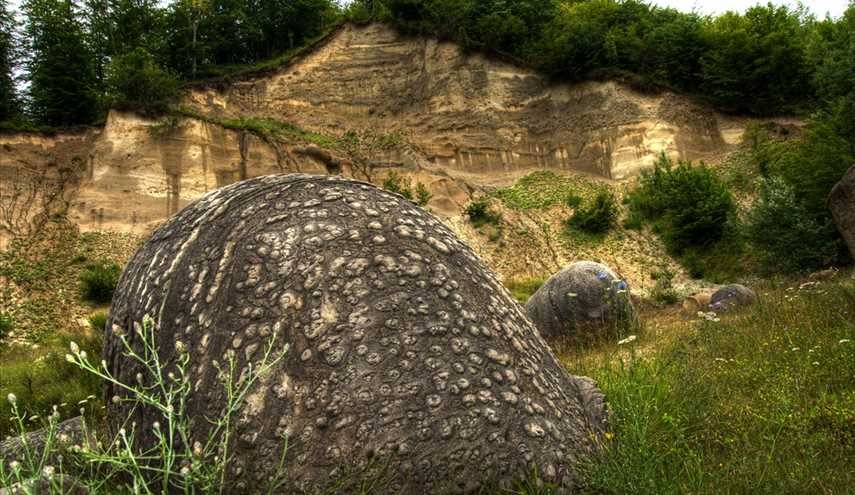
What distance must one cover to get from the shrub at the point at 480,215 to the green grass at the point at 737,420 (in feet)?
84.0

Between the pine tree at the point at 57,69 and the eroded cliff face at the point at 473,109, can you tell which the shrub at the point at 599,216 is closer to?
the eroded cliff face at the point at 473,109

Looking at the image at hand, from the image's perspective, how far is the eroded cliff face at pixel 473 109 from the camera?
31.7 metres

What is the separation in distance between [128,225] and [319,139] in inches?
455

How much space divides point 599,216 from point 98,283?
2459cm

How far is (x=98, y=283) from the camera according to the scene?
72.0ft

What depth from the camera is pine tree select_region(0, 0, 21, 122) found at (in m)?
25.8

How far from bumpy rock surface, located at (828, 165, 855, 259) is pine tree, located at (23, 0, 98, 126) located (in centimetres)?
3058

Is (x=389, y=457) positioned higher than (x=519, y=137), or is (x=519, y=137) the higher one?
(x=519, y=137)

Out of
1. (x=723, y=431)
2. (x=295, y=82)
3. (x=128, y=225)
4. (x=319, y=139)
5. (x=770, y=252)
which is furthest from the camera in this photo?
(x=295, y=82)

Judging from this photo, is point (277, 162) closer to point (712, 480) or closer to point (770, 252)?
point (770, 252)

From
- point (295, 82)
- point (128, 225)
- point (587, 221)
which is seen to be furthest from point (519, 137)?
point (128, 225)

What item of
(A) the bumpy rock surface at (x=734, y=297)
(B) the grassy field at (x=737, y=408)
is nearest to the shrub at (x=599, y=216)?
(A) the bumpy rock surface at (x=734, y=297)

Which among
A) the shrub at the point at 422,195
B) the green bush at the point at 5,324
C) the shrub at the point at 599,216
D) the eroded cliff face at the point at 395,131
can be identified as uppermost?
the eroded cliff face at the point at 395,131

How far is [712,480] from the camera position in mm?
1936
